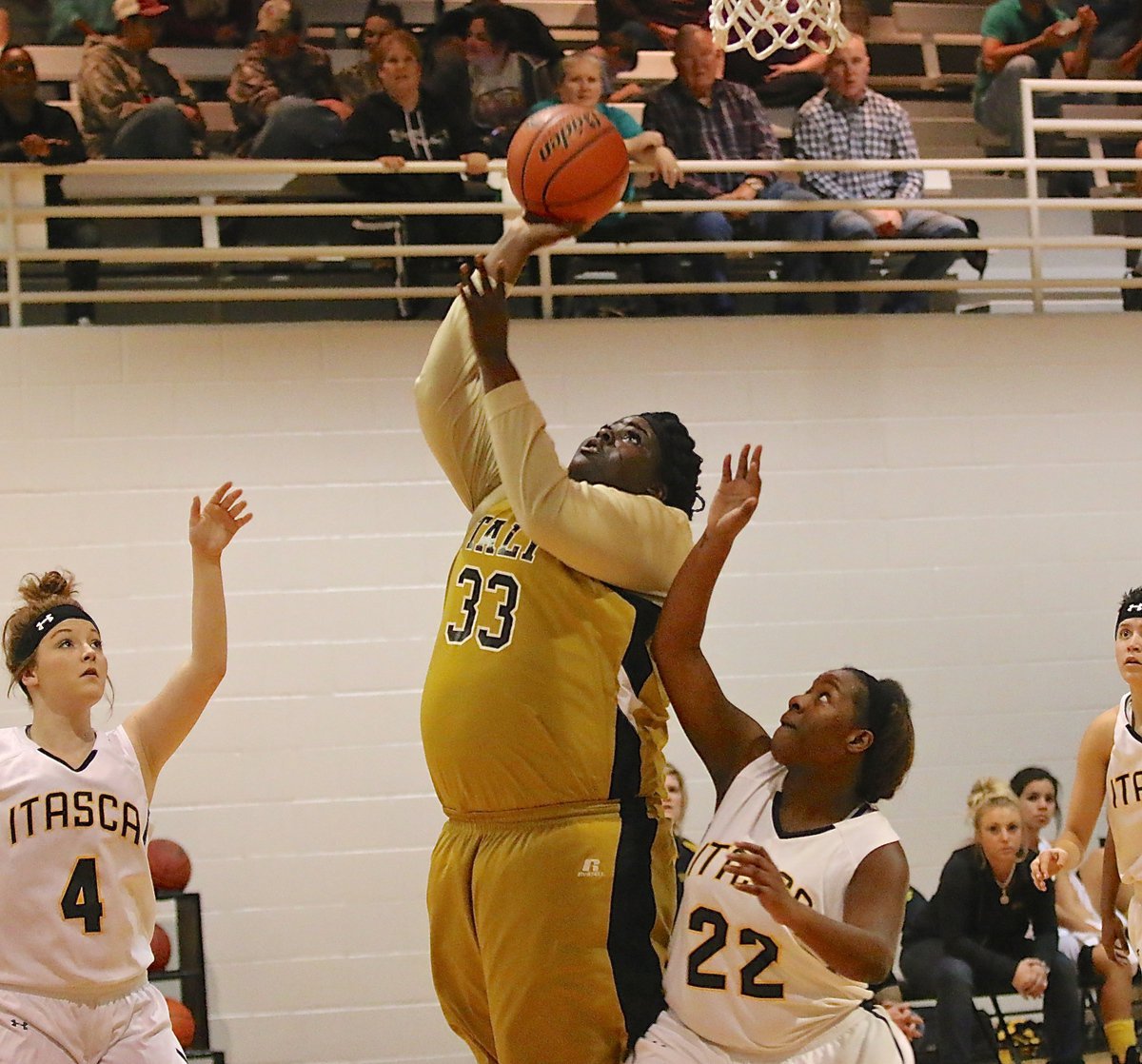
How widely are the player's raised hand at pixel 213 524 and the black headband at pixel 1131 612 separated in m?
2.52

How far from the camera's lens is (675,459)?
366cm

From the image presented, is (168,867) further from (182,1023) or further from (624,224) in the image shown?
(624,224)

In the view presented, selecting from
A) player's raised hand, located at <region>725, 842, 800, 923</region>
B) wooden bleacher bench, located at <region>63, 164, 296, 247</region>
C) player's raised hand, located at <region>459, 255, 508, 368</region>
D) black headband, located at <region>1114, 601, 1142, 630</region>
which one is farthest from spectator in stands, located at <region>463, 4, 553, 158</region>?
player's raised hand, located at <region>725, 842, 800, 923</region>

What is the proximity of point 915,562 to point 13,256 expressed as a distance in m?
3.85

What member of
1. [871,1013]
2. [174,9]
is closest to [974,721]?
[871,1013]

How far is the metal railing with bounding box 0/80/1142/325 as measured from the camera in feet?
21.5

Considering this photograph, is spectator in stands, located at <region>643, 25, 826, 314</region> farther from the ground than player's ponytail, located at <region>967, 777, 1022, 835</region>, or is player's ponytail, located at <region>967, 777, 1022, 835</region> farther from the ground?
spectator in stands, located at <region>643, 25, 826, 314</region>

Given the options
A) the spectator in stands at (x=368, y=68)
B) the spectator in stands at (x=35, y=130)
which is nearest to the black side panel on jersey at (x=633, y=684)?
the spectator in stands at (x=35, y=130)

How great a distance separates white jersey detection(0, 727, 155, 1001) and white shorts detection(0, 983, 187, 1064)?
3 centimetres

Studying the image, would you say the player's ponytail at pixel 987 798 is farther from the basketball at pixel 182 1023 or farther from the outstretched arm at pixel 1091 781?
the basketball at pixel 182 1023

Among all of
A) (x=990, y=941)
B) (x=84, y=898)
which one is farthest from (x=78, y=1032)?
(x=990, y=941)

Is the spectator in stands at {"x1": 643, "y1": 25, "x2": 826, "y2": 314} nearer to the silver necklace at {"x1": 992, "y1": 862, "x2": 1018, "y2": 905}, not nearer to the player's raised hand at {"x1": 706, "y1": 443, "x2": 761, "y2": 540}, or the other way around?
the silver necklace at {"x1": 992, "y1": 862, "x2": 1018, "y2": 905}

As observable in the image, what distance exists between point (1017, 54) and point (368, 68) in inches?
130

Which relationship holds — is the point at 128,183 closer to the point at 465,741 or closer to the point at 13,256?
the point at 13,256
